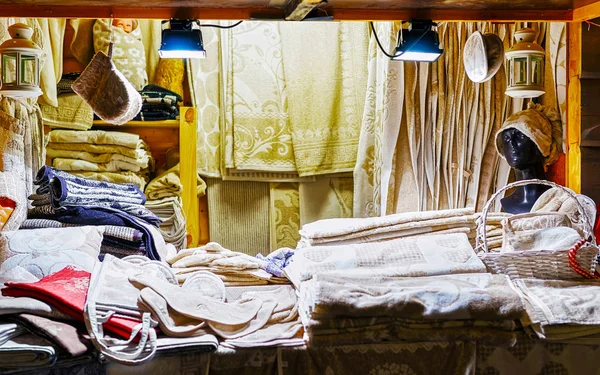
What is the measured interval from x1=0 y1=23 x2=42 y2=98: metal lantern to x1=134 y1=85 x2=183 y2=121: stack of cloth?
1.19 metres

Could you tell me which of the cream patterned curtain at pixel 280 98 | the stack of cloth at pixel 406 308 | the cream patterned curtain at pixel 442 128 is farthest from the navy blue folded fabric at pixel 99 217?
the cream patterned curtain at pixel 280 98

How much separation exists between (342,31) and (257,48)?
0.57 metres

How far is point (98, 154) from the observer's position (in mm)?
4348

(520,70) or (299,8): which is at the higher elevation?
(299,8)

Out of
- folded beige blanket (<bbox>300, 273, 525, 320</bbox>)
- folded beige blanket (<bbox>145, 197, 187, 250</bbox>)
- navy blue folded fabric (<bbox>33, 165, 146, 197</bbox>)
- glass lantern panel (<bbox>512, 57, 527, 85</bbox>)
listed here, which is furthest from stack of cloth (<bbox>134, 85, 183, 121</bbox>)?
folded beige blanket (<bbox>300, 273, 525, 320</bbox>)

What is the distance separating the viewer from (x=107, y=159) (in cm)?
430

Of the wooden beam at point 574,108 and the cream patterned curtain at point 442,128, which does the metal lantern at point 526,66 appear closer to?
the wooden beam at point 574,108

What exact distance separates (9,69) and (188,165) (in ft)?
4.88

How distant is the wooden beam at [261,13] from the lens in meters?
3.03

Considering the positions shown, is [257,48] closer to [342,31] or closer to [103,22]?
[342,31]

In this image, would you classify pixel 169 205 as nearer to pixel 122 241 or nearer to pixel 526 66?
pixel 122 241

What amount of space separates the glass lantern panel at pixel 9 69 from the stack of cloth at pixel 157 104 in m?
1.24

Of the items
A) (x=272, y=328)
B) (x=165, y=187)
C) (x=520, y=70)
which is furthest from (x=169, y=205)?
(x=272, y=328)

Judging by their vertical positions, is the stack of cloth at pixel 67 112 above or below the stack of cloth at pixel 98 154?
above
